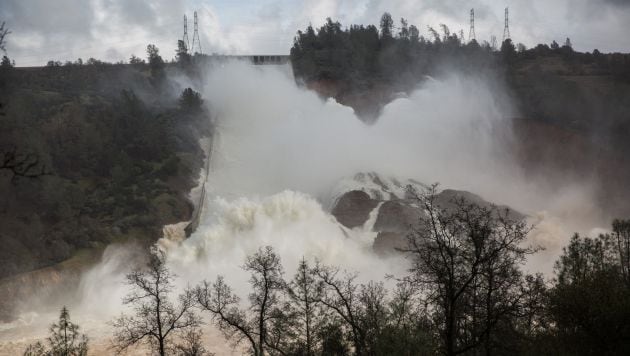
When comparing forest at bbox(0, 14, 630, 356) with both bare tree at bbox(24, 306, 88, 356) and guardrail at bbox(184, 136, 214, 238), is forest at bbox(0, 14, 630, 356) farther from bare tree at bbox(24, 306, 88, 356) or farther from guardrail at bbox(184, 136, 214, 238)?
guardrail at bbox(184, 136, 214, 238)

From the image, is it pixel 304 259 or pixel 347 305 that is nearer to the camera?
pixel 347 305

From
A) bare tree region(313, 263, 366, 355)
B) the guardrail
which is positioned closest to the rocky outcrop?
the guardrail

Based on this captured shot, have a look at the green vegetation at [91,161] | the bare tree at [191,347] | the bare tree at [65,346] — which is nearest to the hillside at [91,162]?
the green vegetation at [91,161]

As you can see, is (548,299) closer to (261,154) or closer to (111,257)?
(111,257)

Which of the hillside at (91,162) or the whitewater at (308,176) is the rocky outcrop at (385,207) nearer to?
the whitewater at (308,176)

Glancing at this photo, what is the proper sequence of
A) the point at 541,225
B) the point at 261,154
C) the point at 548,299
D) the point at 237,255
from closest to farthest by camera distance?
1. the point at 548,299
2. the point at 237,255
3. the point at 541,225
4. the point at 261,154

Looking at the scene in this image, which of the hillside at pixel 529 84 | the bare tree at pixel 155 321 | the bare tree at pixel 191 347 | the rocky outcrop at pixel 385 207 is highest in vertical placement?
the hillside at pixel 529 84

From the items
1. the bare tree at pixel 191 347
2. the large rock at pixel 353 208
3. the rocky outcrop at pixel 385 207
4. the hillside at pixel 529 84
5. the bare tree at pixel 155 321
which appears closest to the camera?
the bare tree at pixel 191 347

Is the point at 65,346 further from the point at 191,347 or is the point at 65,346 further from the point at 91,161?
the point at 91,161

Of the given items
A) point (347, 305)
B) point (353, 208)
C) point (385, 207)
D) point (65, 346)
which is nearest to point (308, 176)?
point (353, 208)

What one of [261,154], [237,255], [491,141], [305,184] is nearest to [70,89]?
[261,154]

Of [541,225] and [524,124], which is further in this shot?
[524,124]
